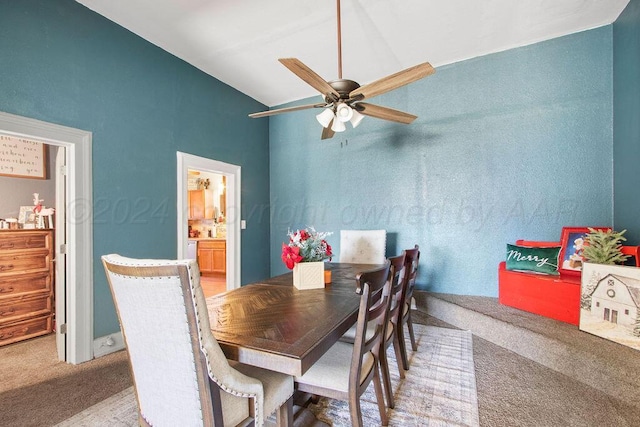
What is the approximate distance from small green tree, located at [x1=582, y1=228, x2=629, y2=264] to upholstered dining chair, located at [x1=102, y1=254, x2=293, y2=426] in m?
2.58

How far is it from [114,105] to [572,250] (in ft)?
14.7

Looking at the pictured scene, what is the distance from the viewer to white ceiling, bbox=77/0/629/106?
97.3 inches

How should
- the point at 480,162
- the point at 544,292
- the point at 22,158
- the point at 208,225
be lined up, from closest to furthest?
the point at 544,292
the point at 22,158
the point at 480,162
the point at 208,225

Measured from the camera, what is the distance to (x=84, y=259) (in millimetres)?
2402

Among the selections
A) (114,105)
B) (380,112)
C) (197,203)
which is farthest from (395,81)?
(197,203)

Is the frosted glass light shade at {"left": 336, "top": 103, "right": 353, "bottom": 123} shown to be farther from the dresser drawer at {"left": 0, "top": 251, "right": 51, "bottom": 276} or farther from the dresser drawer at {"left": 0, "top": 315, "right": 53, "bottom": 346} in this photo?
the dresser drawer at {"left": 0, "top": 315, "right": 53, "bottom": 346}

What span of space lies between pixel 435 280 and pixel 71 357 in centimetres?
375

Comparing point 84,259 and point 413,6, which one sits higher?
point 413,6

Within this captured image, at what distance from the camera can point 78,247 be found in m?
2.38

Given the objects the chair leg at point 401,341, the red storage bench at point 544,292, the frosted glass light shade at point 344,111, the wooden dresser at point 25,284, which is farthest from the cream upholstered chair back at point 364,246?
the wooden dresser at point 25,284

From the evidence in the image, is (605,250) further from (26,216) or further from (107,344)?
(26,216)

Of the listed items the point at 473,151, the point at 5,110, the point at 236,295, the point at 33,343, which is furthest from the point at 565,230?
the point at 33,343

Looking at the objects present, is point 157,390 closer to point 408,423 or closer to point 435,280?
point 408,423

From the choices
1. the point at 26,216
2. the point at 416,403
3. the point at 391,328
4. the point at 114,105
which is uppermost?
the point at 114,105
